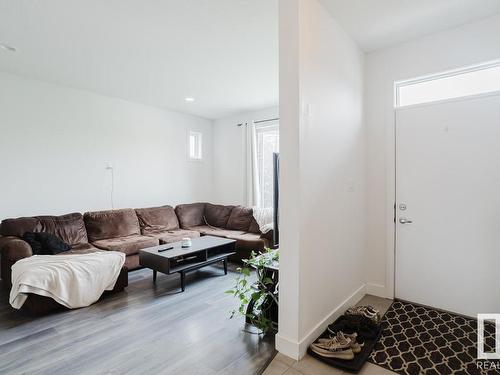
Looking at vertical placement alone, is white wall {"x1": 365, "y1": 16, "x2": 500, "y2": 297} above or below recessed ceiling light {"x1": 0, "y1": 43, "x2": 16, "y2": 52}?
below

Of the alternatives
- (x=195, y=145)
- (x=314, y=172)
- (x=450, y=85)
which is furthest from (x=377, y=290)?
(x=195, y=145)

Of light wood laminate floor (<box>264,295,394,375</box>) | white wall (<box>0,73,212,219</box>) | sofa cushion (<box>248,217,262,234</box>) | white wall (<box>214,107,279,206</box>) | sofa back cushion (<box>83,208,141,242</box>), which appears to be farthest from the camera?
white wall (<box>214,107,279,206</box>)

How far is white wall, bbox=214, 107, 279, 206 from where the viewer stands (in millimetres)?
5613

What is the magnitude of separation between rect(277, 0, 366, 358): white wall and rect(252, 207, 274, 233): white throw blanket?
1.84m

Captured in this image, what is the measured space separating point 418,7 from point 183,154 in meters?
4.46

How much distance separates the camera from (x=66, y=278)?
2.64 metres

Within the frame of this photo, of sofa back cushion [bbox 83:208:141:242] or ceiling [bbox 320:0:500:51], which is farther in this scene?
sofa back cushion [bbox 83:208:141:242]

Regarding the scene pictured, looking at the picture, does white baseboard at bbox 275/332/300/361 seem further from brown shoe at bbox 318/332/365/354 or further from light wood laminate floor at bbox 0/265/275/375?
brown shoe at bbox 318/332/365/354

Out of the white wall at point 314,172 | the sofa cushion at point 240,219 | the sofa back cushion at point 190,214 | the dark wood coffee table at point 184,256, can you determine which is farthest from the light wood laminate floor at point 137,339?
the sofa back cushion at point 190,214

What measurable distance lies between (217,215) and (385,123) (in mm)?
3521

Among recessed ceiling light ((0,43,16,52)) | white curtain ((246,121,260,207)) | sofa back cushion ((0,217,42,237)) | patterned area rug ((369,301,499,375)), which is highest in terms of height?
recessed ceiling light ((0,43,16,52))

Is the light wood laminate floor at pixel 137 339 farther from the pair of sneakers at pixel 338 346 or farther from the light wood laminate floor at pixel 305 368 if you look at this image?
the pair of sneakers at pixel 338 346

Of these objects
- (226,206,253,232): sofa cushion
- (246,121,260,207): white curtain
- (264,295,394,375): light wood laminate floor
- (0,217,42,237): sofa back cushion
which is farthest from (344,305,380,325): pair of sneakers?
(0,217,42,237): sofa back cushion

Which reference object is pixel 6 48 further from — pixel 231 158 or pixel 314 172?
pixel 231 158
